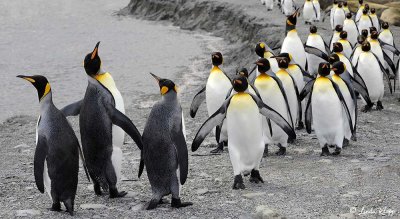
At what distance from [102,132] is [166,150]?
0.63 m

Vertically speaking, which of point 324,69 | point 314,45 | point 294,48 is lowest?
point 314,45

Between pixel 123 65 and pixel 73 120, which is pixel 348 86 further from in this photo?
pixel 123 65

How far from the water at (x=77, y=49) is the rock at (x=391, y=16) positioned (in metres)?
4.49

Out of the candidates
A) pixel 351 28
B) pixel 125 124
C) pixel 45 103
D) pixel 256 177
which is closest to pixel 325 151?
pixel 256 177

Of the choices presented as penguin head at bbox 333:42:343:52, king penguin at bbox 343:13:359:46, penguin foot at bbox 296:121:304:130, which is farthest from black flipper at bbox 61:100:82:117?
king penguin at bbox 343:13:359:46

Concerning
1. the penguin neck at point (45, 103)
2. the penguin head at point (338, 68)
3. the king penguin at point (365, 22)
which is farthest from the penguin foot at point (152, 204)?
the king penguin at point (365, 22)

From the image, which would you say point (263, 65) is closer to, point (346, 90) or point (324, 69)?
point (324, 69)

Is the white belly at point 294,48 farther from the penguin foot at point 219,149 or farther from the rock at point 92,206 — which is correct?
the rock at point 92,206

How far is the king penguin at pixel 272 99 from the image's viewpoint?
7.43m

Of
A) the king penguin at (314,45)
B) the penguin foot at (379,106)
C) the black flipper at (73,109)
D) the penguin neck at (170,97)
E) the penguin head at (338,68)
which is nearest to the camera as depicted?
the penguin neck at (170,97)

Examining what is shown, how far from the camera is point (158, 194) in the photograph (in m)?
5.66

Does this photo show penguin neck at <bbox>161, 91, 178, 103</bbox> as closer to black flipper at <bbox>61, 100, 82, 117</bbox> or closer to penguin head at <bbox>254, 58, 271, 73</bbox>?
black flipper at <bbox>61, 100, 82, 117</bbox>

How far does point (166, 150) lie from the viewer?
560 cm

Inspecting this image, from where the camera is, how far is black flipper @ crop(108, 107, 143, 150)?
19.1ft
